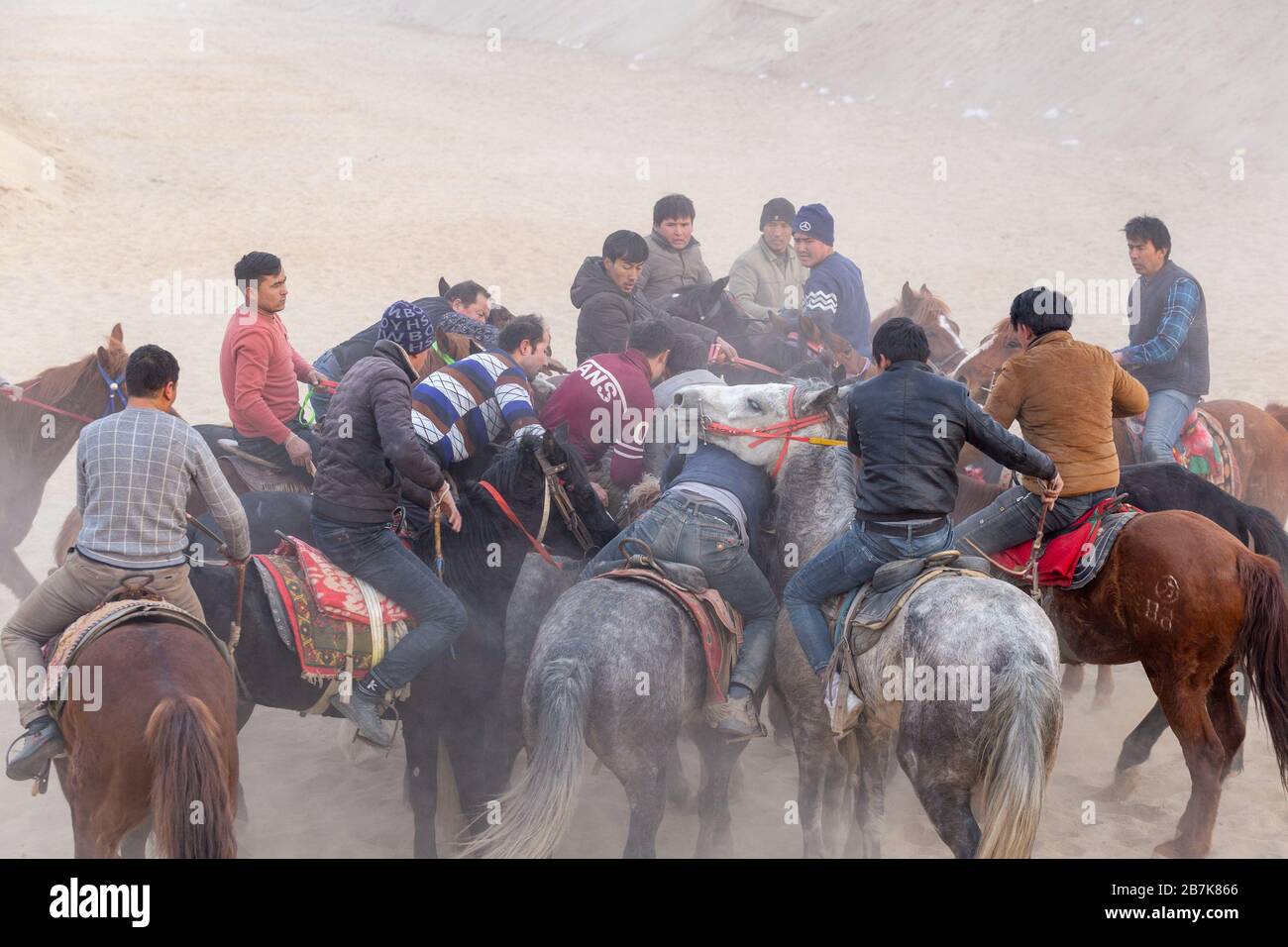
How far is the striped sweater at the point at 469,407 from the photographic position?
703 centimetres

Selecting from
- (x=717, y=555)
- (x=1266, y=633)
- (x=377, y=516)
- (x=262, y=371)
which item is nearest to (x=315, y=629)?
(x=377, y=516)

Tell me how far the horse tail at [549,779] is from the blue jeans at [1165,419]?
5.22 m

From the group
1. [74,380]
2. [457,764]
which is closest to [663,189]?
[74,380]

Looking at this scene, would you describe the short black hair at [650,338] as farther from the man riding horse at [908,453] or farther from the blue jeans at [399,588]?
the blue jeans at [399,588]

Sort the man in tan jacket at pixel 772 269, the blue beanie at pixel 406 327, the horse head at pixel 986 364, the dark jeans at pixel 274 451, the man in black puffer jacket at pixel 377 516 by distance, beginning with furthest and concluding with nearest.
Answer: the man in tan jacket at pixel 772 269 < the horse head at pixel 986 364 < the dark jeans at pixel 274 451 < the blue beanie at pixel 406 327 < the man in black puffer jacket at pixel 377 516

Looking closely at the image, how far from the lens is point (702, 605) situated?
6305mm

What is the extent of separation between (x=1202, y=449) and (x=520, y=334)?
5259mm

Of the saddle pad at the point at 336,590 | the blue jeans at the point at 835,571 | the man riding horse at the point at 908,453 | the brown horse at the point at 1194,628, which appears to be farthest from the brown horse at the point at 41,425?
the brown horse at the point at 1194,628

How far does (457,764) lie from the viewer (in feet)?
22.4

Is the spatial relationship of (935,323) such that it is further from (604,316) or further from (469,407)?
(469,407)

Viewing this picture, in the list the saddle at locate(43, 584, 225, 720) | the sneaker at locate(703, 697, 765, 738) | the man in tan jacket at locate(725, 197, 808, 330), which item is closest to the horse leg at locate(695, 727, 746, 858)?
the sneaker at locate(703, 697, 765, 738)

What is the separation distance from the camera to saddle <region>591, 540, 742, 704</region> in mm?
6211

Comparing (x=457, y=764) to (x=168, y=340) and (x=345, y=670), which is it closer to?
(x=345, y=670)

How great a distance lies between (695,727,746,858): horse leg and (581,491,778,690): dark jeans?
1.64 feet
